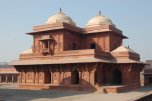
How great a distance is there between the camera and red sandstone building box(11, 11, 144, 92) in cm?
2283

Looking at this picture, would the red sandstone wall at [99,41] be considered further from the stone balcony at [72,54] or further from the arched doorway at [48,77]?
the arched doorway at [48,77]

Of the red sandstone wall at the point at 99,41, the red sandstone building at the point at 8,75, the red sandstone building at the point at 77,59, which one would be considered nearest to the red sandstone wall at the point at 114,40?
the red sandstone building at the point at 77,59

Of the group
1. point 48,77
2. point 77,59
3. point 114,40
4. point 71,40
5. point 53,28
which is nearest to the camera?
point 77,59

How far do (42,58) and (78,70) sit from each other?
4564 millimetres

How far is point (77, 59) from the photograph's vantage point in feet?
75.6

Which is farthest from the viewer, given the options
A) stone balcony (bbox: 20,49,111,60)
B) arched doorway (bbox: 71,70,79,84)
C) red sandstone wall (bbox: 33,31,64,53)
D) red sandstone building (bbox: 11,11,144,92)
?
red sandstone wall (bbox: 33,31,64,53)

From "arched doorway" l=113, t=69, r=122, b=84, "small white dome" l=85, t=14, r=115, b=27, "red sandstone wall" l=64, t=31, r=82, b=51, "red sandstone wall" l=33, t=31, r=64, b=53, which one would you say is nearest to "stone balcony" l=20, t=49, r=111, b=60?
"red sandstone wall" l=33, t=31, r=64, b=53

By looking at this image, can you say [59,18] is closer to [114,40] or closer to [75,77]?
[114,40]

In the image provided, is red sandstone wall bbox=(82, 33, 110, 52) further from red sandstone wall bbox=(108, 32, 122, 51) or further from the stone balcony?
the stone balcony

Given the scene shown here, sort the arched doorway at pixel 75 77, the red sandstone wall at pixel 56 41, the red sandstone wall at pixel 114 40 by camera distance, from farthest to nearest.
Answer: the red sandstone wall at pixel 114 40, the red sandstone wall at pixel 56 41, the arched doorway at pixel 75 77

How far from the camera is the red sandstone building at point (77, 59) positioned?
22.8m

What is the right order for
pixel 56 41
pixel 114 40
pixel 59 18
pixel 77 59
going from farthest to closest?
1. pixel 114 40
2. pixel 59 18
3. pixel 56 41
4. pixel 77 59

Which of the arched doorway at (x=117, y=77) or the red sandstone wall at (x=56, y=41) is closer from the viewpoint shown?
the red sandstone wall at (x=56, y=41)

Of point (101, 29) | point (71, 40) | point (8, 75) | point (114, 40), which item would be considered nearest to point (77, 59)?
point (71, 40)
